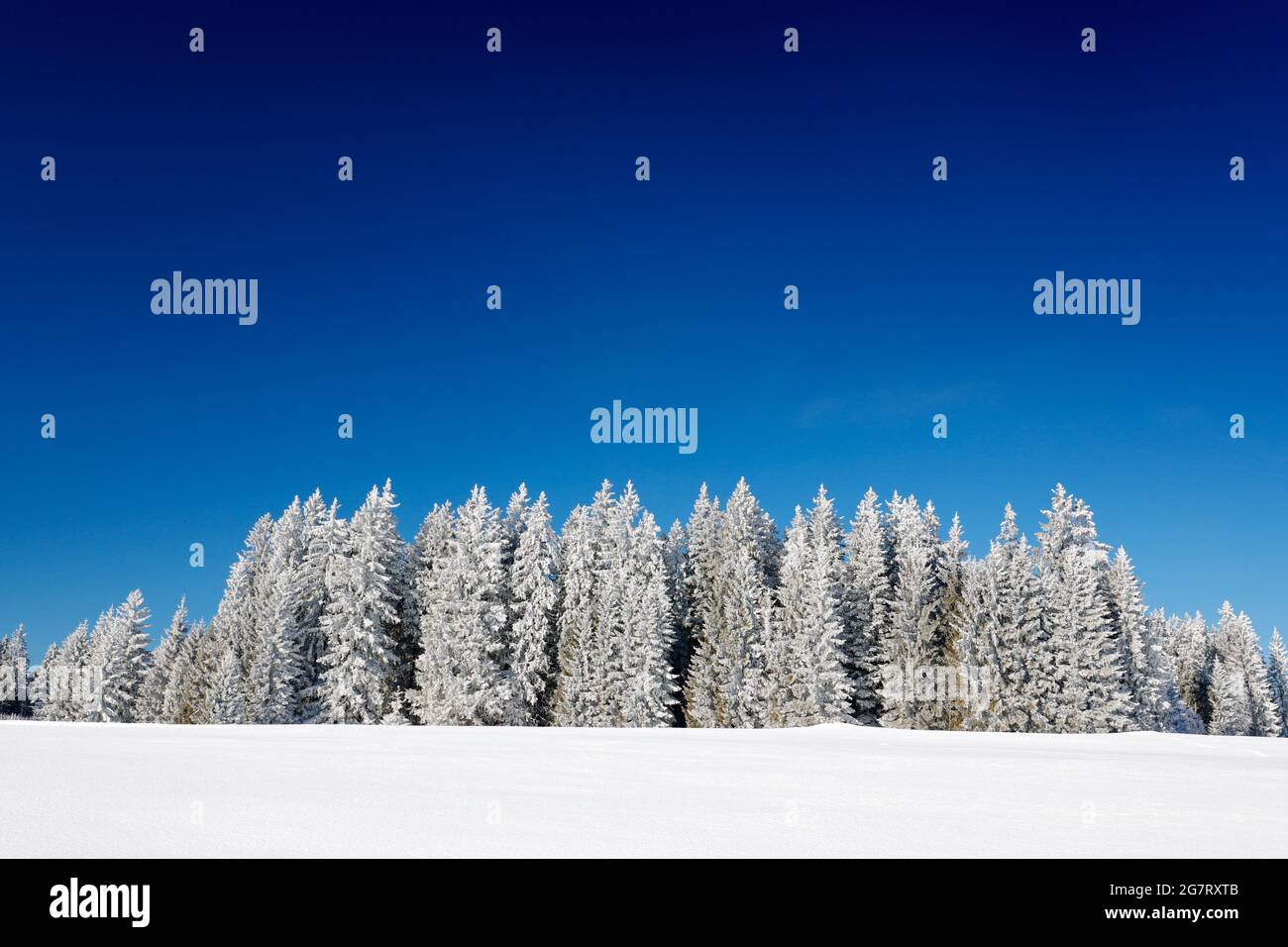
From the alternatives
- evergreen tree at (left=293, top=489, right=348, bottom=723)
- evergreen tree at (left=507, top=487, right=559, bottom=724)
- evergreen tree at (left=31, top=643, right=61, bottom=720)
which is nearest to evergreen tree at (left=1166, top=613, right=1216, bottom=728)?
evergreen tree at (left=507, top=487, right=559, bottom=724)

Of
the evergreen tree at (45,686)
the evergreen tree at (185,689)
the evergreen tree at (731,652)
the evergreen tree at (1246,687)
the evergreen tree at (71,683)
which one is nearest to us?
the evergreen tree at (731,652)

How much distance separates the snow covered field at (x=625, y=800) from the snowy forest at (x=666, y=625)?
37.0m

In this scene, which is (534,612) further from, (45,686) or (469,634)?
(45,686)

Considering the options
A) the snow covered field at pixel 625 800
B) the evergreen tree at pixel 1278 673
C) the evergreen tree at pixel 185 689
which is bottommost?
the evergreen tree at pixel 1278 673

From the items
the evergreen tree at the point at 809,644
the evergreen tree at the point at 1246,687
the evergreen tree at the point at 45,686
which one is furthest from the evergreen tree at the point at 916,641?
the evergreen tree at the point at 45,686

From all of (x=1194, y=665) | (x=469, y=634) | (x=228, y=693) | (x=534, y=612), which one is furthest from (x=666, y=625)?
(x=1194, y=665)

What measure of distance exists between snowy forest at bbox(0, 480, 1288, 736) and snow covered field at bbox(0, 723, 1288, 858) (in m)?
37.0

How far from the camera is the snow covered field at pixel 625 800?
22.7 feet

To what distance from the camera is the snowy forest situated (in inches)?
2051

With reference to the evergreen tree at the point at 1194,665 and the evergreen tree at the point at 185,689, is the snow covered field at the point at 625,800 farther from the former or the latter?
the evergreen tree at the point at 1194,665

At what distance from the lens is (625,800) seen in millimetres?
9250

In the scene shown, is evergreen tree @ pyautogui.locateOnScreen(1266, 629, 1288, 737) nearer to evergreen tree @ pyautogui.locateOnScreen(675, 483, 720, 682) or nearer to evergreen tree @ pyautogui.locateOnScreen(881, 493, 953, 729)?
evergreen tree @ pyautogui.locateOnScreen(881, 493, 953, 729)
